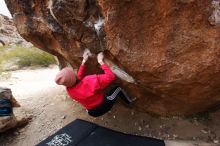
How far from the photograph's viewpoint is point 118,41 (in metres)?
4.82

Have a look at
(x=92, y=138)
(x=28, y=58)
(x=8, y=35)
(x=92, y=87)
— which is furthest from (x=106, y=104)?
(x=8, y=35)

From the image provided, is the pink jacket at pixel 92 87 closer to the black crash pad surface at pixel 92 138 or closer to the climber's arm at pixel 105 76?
the climber's arm at pixel 105 76

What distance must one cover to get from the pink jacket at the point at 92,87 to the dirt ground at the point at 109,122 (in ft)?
3.70

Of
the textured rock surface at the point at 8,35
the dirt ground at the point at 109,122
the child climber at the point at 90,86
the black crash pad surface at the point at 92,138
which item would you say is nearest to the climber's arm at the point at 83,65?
the child climber at the point at 90,86

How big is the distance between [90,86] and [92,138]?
3.39ft

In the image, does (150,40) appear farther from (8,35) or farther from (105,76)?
(8,35)

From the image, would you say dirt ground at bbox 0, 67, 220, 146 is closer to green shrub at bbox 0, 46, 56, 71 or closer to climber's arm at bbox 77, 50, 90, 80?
climber's arm at bbox 77, 50, 90, 80

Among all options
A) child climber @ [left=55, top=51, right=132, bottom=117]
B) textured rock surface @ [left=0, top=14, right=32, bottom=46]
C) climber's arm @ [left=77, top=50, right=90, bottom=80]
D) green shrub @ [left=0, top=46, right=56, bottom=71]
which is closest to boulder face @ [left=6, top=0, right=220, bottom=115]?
climber's arm @ [left=77, top=50, right=90, bottom=80]

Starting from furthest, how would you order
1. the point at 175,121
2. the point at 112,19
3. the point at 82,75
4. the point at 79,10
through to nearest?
the point at 175,121, the point at 82,75, the point at 79,10, the point at 112,19

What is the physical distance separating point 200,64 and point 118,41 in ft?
3.97

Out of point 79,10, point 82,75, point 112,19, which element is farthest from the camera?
point 82,75

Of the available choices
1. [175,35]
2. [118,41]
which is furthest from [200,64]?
[118,41]

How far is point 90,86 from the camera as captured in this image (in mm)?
5121

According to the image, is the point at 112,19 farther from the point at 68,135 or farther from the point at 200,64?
the point at 68,135
